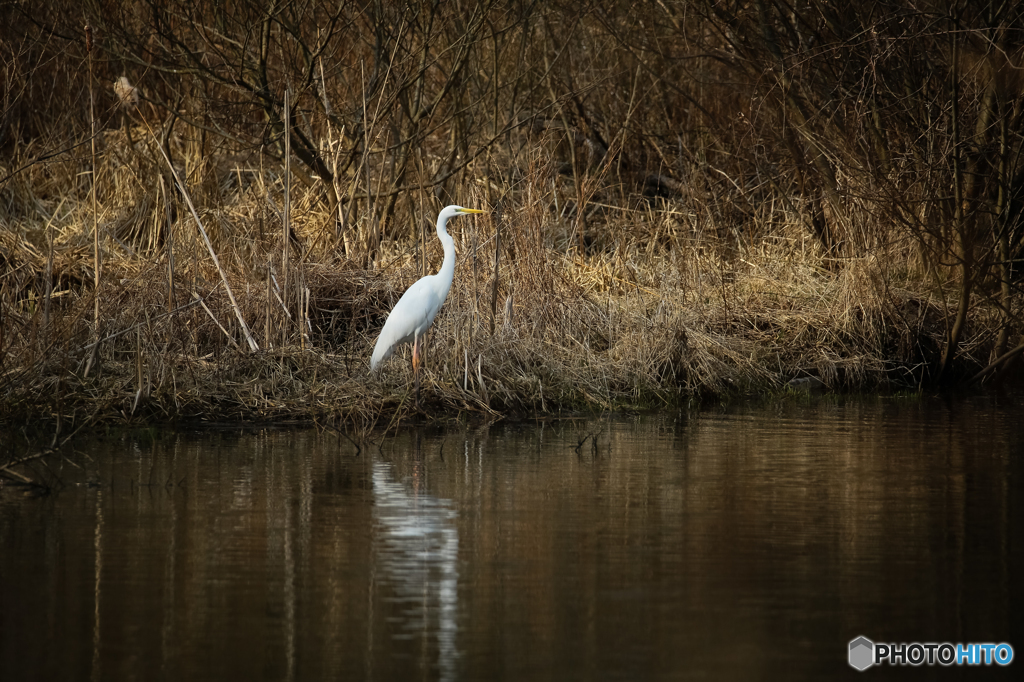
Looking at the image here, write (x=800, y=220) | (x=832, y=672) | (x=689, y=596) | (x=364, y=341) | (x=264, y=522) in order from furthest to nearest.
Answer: (x=800, y=220), (x=364, y=341), (x=264, y=522), (x=689, y=596), (x=832, y=672)

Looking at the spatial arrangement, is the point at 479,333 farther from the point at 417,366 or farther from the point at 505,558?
the point at 505,558

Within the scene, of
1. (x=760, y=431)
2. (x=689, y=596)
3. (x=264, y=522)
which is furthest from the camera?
(x=760, y=431)

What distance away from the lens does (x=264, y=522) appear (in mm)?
6613

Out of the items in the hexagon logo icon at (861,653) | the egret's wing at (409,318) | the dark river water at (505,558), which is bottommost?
the hexagon logo icon at (861,653)

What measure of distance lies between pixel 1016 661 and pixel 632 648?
1268mm

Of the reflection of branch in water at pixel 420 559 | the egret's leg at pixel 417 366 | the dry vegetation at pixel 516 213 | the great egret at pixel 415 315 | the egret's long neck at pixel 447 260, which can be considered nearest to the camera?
the reflection of branch in water at pixel 420 559

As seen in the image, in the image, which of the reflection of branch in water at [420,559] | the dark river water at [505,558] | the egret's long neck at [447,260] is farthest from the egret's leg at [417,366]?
the reflection of branch in water at [420,559]

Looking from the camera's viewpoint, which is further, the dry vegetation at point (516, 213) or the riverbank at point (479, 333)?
the dry vegetation at point (516, 213)

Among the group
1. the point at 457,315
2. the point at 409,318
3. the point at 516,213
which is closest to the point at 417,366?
the point at 409,318

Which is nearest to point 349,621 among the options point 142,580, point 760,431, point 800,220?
point 142,580

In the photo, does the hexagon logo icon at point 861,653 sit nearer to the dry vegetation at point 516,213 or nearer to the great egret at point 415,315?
the dry vegetation at point 516,213

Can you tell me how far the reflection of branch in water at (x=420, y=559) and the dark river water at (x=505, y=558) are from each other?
2 cm

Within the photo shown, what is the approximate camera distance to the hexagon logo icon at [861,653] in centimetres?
450

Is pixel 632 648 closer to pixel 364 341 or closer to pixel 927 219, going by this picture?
pixel 364 341
